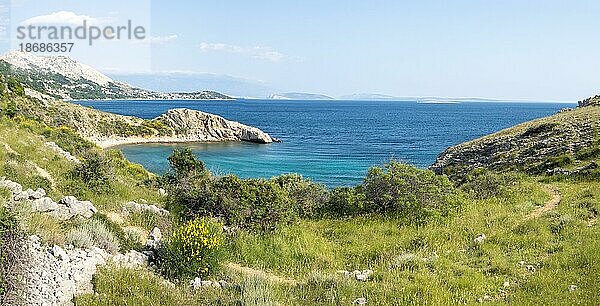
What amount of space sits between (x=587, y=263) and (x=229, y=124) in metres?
102

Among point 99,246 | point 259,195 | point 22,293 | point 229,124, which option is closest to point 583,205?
point 259,195

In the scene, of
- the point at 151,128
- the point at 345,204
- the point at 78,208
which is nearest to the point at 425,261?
the point at 345,204

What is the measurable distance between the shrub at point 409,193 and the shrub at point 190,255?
26.4ft

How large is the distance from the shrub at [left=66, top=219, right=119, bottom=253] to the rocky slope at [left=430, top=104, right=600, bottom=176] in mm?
26177

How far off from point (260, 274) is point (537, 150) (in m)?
34.4

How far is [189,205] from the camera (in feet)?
51.6

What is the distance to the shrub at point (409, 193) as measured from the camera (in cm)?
1692

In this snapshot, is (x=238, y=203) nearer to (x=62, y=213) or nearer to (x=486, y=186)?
(x=62, y=213)

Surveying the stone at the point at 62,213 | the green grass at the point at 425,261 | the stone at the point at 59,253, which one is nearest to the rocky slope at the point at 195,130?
the green grass at the point at 425,261

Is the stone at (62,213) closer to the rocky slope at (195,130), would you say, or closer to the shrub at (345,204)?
the shrub at (345,204)

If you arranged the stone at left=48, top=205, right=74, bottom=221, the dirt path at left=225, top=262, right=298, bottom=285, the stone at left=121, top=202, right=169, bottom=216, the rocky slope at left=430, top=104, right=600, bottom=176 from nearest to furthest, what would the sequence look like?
the dirt path at left=225, top=262, right=298, bottom=285
the stone at left=48, top=205, right=74, bottom=221
the stone at left=121, top=202, right=169, bottom=216
the rocky slope at left=430, top=104, right=600, bottom=176

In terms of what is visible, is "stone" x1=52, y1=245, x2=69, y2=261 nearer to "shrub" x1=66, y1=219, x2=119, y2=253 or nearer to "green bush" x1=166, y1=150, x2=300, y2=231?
"shrub" x1=66, y1=219, x2=119, y2=253

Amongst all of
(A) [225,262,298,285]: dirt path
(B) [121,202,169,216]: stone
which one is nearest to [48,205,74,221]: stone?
(B) [121,202,169,216]: stone

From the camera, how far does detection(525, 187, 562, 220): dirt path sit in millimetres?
17377
